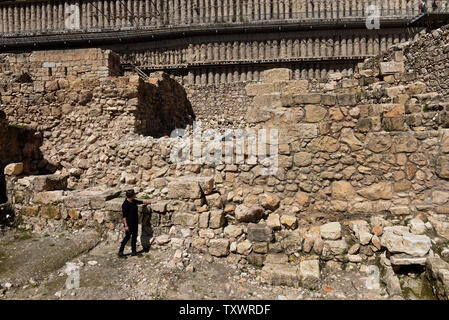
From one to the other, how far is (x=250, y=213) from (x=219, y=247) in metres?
0.80

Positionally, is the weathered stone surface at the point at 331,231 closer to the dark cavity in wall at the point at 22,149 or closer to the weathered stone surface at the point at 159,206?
the weathered stone surface at the point at 159,206

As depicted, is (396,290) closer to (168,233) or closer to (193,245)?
(193,245)

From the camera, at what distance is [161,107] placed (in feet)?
35.3

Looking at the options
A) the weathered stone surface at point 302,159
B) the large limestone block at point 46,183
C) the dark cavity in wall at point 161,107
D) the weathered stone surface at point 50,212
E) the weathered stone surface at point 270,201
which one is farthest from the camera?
the dark cavity in wall at point 161,107

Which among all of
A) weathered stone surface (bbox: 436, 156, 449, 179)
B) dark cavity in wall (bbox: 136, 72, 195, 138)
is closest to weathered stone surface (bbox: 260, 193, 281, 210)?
weathered stone surface (bbox: 436, 156, 449, 179)

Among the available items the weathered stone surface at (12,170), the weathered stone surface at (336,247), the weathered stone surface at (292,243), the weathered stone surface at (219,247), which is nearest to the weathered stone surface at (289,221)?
the weathered stone surface at (292,243)

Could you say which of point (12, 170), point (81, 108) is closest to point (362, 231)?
point (12, 170)

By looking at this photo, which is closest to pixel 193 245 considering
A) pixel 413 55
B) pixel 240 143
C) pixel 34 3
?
pixel 240 143

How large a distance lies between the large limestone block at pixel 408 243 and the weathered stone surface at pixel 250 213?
199 cm

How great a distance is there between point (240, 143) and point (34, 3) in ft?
58.2

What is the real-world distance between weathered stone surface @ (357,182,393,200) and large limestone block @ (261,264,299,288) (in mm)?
1829

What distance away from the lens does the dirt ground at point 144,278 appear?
3643 mm

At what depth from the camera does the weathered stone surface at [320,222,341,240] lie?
171 inches

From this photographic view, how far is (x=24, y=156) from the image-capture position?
7988mm
